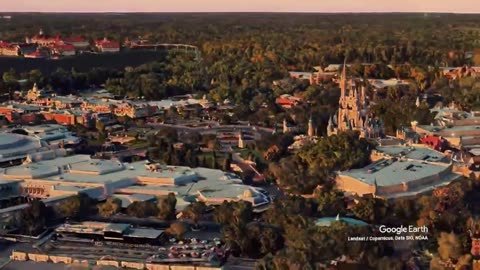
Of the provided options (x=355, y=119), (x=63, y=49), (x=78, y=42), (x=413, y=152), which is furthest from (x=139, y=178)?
(x=78, y=42)

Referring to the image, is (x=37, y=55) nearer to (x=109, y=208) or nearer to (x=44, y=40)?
(x=44, y=40)

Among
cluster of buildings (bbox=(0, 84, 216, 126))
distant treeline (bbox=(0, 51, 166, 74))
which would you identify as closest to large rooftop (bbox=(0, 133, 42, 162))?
cluster of buildings (bbox=(0, 84, 216, 126))

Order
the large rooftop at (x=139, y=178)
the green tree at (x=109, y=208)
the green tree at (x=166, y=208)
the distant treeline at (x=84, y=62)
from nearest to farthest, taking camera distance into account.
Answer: the green tree at (x=166, y=208) → the green tree at (x=109, y=208) → the large rooftop at (x=139, y=178) → the distant treeline at (x=84, y=62)

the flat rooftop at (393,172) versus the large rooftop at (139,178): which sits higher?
the flat rooftop at (393,172)

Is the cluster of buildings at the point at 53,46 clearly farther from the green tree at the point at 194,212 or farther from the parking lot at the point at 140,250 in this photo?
the parking lot at the point at 140,250

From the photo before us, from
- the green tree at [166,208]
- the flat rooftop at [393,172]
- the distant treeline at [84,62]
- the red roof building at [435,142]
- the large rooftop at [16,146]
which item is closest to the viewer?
the green tree at [166,208]

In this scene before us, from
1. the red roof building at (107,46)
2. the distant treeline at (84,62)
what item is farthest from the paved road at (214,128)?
the red roof building at (107,46)
